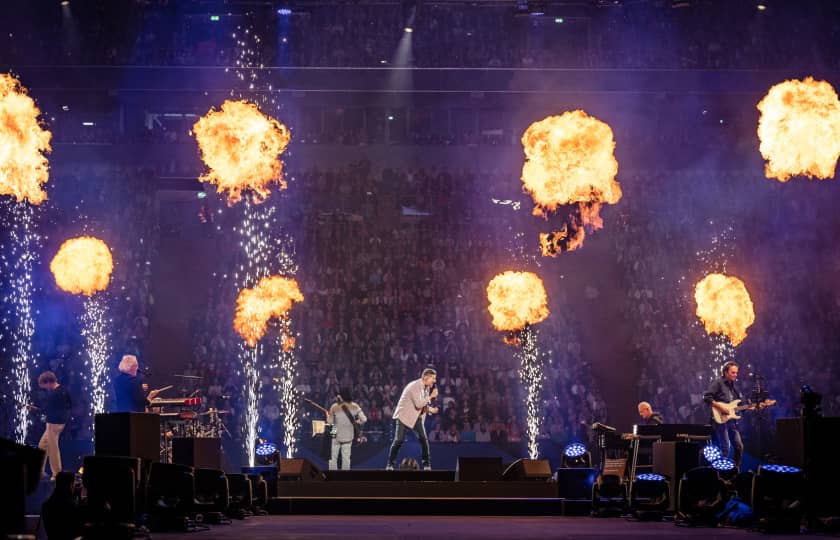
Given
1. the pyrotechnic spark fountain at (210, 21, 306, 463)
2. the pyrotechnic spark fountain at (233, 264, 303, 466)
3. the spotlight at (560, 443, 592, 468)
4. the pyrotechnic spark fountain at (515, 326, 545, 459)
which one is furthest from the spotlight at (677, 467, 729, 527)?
the pyrotechnic spark fountain at (233, 264, 303, 466)

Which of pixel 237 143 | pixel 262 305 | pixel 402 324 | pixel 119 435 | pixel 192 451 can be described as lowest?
pixel 192 451

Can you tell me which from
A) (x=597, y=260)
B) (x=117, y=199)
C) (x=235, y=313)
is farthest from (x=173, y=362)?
(x=597, y=260)

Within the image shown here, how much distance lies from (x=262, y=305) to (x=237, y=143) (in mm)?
3872

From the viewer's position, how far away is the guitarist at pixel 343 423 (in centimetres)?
1717

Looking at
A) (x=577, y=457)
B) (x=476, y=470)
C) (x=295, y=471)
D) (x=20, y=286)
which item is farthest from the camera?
(x=20, y=286)

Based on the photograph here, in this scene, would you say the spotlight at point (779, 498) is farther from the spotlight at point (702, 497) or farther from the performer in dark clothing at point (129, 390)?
the performer in dark clothing at point (129, 390)

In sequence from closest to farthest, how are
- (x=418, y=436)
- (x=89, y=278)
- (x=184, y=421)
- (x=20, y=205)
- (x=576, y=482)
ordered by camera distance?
(x=576, y=482) < (x=184, y=421) < (x=418, y=436) < (x=89, y=278) < (x=20, y=205)

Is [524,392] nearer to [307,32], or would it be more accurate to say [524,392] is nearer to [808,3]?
[307,32]

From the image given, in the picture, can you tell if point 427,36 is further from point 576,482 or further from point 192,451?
point 192,451

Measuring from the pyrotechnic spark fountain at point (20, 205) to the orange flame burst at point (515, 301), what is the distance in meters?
10.6

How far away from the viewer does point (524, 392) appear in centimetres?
2170

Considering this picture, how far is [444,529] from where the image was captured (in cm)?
985

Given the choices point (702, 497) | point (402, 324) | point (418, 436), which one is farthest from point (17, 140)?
point (702, 497)

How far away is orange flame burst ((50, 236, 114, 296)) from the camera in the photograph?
74.1ft
